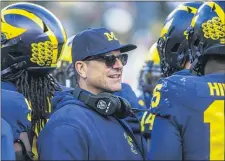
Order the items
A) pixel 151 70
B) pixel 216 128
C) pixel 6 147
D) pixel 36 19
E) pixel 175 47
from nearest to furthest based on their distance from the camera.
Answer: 1. pixel 6 147
2. pixel 216 128
3. pixel 36 19
4. pixel 175 47
5. pixel 151 70

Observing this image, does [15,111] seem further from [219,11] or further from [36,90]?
[219,11]

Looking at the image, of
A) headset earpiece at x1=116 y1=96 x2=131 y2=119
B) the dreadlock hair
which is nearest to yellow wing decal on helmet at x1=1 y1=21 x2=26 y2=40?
the dreadlock hair

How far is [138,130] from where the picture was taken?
13.9 ft

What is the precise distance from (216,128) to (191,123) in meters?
0.14

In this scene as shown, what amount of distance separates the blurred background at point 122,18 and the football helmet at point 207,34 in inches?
419

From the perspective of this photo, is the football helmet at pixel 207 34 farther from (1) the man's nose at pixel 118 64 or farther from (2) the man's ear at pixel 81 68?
(2) the man's ear at pixel 81 68

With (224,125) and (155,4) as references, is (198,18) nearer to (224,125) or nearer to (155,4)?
(224,125)

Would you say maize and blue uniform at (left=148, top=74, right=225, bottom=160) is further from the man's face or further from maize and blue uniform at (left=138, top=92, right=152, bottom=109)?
maize and blue uniform at (left=138, top=92, right=152, bottom=109)

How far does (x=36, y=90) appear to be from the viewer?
4617 mm

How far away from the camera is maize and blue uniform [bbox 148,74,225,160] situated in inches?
134

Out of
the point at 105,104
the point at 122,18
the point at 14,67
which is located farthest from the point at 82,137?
the point at 122,18

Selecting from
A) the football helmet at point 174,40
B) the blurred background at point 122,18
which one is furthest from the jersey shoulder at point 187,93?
the blurred background at point 122,18

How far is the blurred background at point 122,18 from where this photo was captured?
14.6 meters

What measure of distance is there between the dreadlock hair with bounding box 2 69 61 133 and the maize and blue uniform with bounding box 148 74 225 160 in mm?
1297
